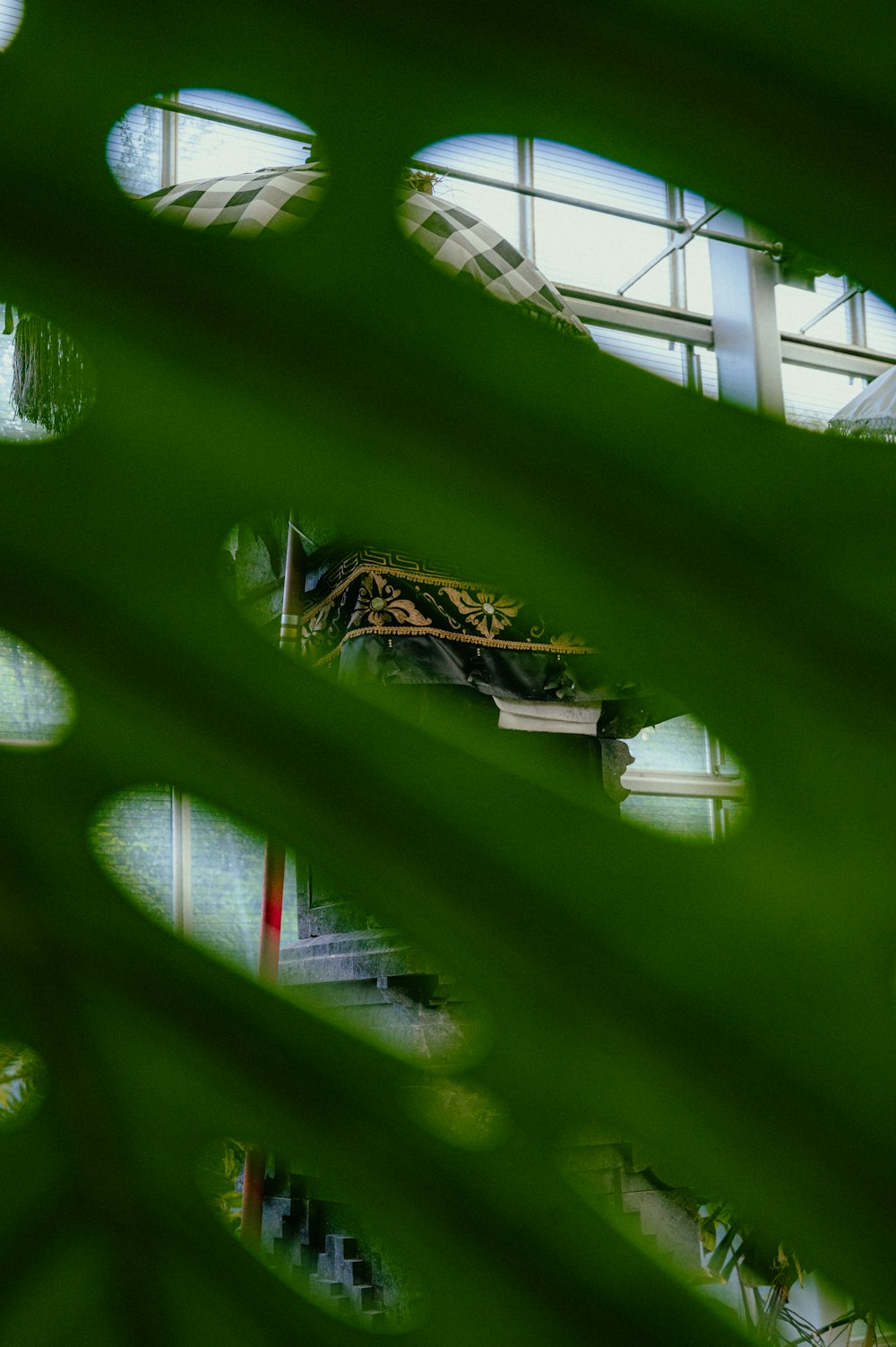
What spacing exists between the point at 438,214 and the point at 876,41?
1.70 meters

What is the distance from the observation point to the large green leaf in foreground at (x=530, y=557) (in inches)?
3.2

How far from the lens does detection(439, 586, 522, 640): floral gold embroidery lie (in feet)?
7.22

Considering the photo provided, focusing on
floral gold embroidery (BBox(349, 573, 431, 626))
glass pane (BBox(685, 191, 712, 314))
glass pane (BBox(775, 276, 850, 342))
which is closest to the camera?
floral gold embroidery (BBox(349, 573, 431, 626))

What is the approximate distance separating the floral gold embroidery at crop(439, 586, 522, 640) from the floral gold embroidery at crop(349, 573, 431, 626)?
9 centimetres

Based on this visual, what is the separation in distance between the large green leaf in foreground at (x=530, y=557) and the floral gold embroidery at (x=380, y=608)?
203 centimetres

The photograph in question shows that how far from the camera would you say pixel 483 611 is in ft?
7.36

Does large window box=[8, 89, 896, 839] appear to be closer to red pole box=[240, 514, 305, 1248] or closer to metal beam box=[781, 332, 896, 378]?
metal beam box=[781, 332, 896, 378]

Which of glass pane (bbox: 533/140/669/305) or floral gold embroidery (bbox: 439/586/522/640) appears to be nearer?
floral gold embroidery (bbox: 439/586/522/640)

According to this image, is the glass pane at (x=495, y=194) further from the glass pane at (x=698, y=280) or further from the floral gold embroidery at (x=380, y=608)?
the floral gold embroidery at (x=380, y=608)

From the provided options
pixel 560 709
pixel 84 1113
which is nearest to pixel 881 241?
pixel 84 1113

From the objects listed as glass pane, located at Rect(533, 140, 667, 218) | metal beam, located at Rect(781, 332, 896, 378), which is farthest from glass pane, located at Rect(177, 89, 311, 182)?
metal beam, located at Rect(781, 332, 896, 378)

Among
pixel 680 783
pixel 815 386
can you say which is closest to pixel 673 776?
pixel 680 783

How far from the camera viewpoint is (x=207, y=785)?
4.1 inches

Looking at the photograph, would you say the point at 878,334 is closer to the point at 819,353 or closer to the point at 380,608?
the point at 819,353
